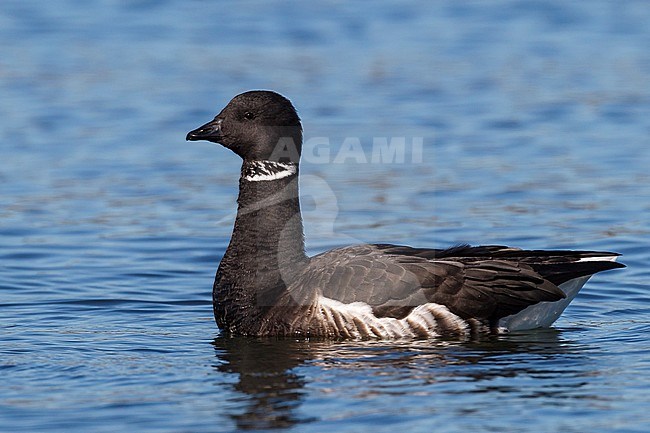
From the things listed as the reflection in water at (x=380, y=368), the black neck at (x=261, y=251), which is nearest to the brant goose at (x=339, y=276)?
the black neck at (x=261, y=251)

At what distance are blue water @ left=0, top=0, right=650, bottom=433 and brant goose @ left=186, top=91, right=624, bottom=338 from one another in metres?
0.22

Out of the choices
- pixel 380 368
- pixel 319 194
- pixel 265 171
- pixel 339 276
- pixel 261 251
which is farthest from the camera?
pixel 319 194

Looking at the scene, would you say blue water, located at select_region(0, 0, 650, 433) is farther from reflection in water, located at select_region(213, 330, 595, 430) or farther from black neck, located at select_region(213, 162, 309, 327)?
black neck, located at select_region(213, 162, 309, 327)

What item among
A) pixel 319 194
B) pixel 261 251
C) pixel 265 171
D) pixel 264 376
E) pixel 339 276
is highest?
pixel 265 171

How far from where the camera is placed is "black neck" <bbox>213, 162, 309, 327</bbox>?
11602mm

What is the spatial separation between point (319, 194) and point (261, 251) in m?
5.72

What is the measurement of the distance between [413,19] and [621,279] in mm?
15327

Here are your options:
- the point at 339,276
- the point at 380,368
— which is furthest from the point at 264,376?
the point at 339,276

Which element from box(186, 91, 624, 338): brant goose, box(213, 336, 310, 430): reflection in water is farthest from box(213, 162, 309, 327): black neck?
box(213, 336, 310, 430): reflection in water

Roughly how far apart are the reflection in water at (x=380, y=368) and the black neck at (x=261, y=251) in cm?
37

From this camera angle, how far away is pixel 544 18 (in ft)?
93.7

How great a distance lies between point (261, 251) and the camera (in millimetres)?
11797

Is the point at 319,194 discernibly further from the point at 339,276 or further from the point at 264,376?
the point at 264,376

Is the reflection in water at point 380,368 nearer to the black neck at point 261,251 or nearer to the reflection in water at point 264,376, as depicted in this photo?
the reflection in water at point 264,376
